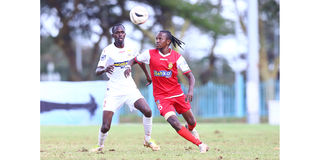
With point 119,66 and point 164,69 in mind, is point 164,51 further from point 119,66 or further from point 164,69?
point 119,66

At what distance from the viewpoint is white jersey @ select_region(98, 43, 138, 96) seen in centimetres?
1012

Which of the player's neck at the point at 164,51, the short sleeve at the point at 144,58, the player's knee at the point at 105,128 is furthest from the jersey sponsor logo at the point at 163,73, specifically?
the player's knee at the point at 105,128

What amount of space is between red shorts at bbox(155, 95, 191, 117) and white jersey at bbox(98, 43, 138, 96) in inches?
24.0

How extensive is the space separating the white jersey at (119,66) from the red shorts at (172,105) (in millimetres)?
608

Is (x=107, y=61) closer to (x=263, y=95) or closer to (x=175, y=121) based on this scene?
(x=175, y=121)

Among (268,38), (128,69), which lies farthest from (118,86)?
(268,38)

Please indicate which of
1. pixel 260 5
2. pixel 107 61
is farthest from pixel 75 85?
pixel 260 5

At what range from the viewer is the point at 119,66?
10172 mm

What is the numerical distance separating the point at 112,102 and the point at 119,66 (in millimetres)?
667

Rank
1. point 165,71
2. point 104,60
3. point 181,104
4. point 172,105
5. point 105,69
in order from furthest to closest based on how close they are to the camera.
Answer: point 181,104, point 172,105, point 165,71, point 104,60, point 105,69

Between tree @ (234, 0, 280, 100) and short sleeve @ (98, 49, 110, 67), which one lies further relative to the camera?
tree @ (234, 0, 280, 100)

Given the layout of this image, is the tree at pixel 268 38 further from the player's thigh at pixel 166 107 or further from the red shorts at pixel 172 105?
the player's thigh at pixel 166 107

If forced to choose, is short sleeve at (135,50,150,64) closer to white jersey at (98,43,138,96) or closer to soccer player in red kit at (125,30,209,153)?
soccer player in red kit at (125,30,209,153)

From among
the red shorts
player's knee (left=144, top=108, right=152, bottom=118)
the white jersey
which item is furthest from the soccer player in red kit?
player's knee (left=144, top=108, right=152, bottom=118)
